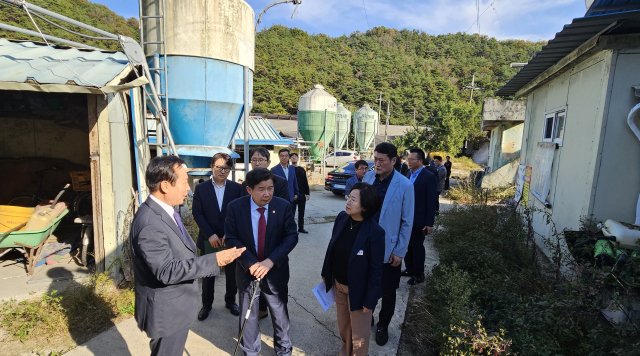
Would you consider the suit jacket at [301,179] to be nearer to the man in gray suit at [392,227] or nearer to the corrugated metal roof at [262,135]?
the man in gray suit at [392,227]

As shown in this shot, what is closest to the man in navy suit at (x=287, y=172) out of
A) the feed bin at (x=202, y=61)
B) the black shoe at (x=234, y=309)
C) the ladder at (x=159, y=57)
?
the feed bin at (x=202, y=61)

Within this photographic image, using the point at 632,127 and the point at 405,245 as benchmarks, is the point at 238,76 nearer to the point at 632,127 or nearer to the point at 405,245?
the point at 405,245

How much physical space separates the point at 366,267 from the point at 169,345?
1.44 m

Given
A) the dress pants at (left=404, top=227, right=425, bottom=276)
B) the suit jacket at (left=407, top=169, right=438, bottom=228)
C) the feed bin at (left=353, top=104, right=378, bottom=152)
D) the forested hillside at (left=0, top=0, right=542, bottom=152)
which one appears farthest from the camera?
the forested hillside at (left=0, top=0, right=542, bottom=152)

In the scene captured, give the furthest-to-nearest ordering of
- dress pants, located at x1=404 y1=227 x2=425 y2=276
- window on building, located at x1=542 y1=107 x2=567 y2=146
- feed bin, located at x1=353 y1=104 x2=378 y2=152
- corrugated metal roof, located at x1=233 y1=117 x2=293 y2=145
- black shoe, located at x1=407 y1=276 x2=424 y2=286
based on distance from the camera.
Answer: feed bin, located at x1=353 y1=104 x2=378 y2=152
corrugated metal roof, located at x1=233 y1=117 x2=293 y2=145
window on building, located at x1=542 y1=107 x2=567 y2=146
black shoe, located at x1=407 y1=276 x2=424 y2=286
dress pants, located at x1=404 y1=227 x2=425 y2=276

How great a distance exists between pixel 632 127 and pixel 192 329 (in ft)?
16.5

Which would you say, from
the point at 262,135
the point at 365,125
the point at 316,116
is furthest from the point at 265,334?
the point at 365,125

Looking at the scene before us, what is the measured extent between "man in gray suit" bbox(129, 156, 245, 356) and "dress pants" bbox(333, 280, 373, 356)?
3.31ft

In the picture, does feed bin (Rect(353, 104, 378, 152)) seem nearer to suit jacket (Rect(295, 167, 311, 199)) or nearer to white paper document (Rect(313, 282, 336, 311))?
suit jacket (Rect(295, 167, 311, 199))

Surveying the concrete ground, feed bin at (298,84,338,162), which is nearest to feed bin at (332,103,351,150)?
feed bin at (298,84,338,162)

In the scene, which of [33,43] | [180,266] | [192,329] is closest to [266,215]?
[180,266]

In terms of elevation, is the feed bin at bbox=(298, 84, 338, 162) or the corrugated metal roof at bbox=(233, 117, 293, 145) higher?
the feed bin at bbox=(298, 84, 338, 162)

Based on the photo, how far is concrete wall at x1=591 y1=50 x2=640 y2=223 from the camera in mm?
3338

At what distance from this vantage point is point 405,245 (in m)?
2.98
